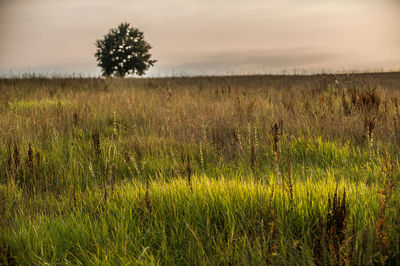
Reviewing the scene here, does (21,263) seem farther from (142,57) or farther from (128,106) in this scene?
(142,57)

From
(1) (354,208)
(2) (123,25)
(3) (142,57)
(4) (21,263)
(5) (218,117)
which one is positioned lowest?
(4) (21,263)

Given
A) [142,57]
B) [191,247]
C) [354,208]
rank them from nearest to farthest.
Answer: [191,247] < [354,208] < [142,57]

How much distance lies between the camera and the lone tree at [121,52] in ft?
126

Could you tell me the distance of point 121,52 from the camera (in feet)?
126

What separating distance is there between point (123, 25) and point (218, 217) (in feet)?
135

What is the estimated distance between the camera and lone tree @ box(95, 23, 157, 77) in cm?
3838

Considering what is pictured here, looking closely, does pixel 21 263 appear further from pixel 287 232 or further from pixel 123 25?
pixel 123 25

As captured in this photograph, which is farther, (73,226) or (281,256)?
(73,226)

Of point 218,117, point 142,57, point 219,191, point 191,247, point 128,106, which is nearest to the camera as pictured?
point 191,247

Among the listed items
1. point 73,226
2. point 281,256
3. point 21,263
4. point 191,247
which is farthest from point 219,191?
point 21,263

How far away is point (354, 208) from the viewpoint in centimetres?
212

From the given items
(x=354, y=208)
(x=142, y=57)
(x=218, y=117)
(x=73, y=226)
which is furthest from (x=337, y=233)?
(x=142, y=57)

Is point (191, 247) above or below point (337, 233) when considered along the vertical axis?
below

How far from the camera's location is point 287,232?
1.94 metres
